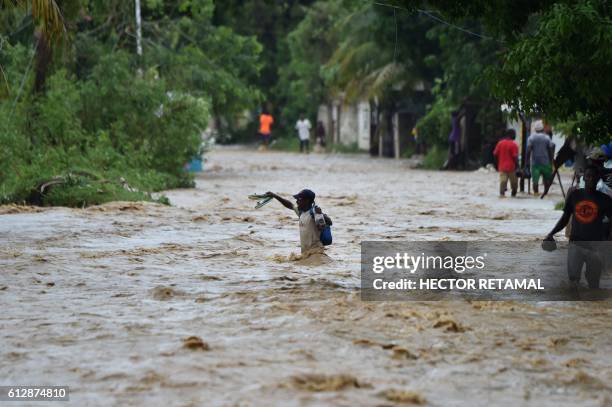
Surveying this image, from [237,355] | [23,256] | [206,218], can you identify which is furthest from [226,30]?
[237,355]

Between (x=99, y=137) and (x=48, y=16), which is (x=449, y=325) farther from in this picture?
(x=99, y=137)

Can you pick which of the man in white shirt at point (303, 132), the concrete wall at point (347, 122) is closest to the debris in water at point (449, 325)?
the concrete wall at point (347, 122)

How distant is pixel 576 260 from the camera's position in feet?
37.1

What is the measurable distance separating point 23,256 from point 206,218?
5.95 meters

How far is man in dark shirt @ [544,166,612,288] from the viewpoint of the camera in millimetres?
11195

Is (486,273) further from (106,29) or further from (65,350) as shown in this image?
(106,29)

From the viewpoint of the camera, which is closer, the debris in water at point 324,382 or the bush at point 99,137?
the debris in water at point 324,382

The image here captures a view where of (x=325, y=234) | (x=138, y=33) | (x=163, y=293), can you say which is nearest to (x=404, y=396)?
(x=163, y=293)

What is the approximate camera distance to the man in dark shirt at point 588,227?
1120 centimetres

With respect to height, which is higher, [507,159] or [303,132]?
[507,159]

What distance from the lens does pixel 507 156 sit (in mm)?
24625

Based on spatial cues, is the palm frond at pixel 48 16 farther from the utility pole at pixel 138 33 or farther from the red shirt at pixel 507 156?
the utility pole at pixel 138 33

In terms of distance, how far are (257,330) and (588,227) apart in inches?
137

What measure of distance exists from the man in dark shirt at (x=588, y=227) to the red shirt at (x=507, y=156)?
1332 centimetres
